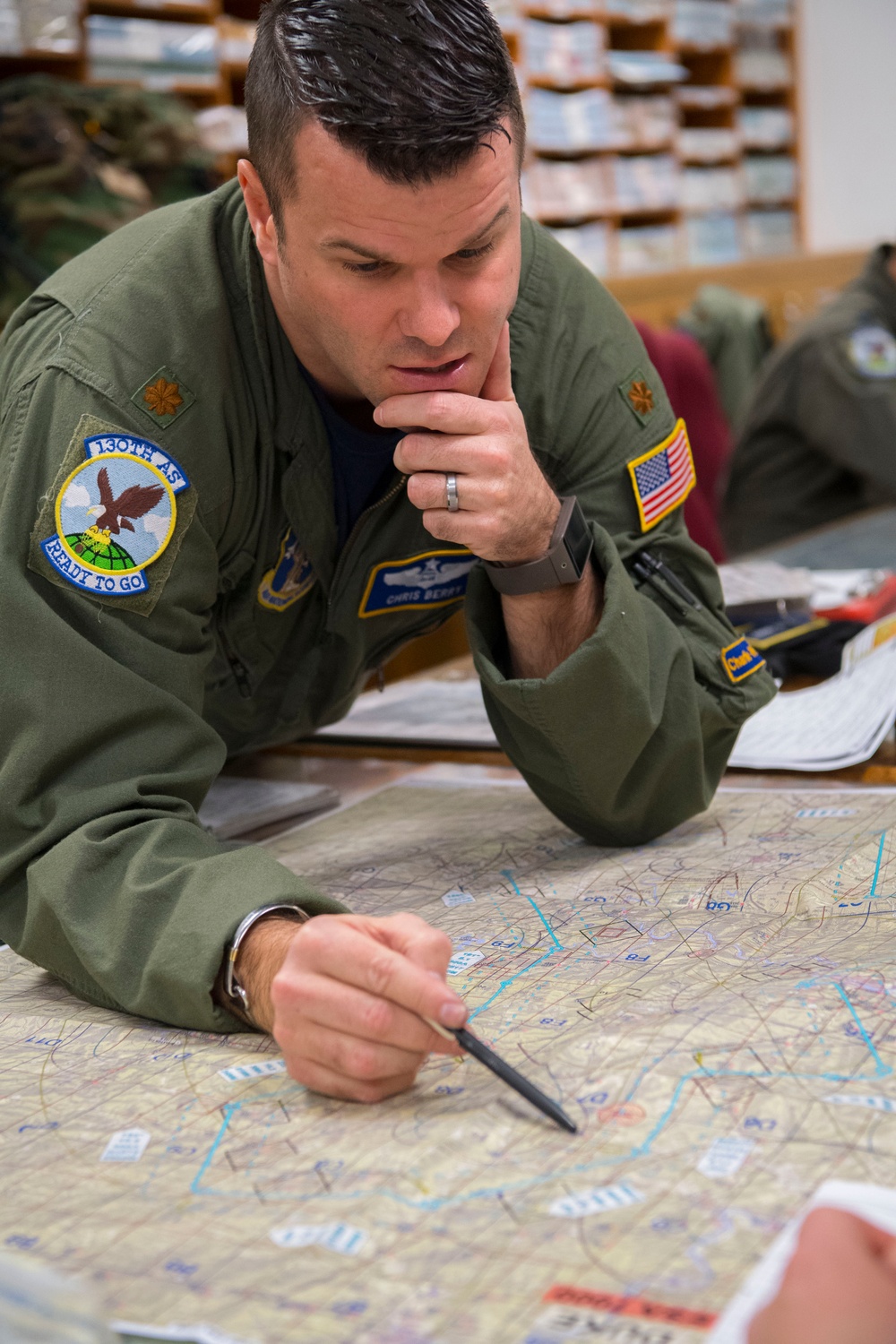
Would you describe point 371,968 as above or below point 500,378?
below

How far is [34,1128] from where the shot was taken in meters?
0.77

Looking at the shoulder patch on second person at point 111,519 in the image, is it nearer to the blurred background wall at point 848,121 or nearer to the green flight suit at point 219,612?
the green flight suit at point 219,612

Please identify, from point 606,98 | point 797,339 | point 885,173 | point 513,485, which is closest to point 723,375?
point 797,339

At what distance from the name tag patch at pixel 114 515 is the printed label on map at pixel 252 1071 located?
0.36 m

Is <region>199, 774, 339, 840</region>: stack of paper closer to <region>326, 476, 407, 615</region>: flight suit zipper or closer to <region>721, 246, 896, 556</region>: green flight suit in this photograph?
<region>326, 476, 407, 615</region>: flight suit zipper

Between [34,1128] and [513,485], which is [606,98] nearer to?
[513,485]

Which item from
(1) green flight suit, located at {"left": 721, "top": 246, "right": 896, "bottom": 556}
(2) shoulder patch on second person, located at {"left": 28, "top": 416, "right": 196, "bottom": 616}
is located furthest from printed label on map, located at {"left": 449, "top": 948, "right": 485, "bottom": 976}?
(1) green flight suit, located at {"left": 721, "top": 246, "right": 896, "bottom": 556}

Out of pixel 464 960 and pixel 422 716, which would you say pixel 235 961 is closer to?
pixel 464 960

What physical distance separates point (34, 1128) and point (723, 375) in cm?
432

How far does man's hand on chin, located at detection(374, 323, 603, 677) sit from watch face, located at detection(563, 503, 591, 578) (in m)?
0.02

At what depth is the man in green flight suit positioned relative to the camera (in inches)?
35.9

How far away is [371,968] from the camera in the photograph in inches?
29.3

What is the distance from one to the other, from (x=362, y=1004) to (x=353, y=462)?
593mm

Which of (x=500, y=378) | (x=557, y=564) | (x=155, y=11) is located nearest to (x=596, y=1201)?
(x=557, y=564)
